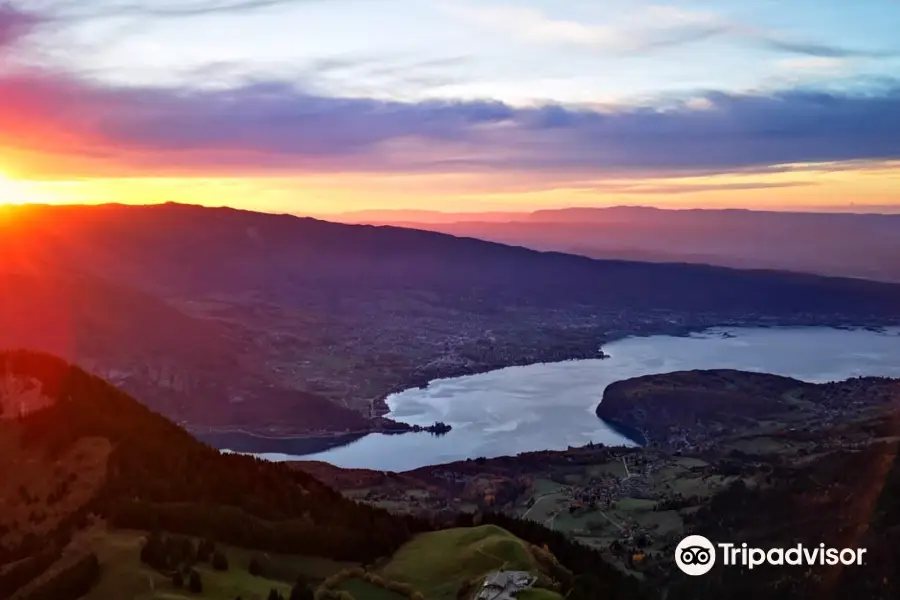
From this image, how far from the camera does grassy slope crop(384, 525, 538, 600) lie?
2202 centimetres

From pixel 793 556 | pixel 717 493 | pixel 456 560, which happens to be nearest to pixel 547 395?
pixel 717 493

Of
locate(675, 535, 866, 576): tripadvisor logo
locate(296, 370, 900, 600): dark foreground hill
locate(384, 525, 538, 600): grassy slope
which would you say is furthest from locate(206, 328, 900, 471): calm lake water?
locate(384, 525, 538, 600): grassy slope

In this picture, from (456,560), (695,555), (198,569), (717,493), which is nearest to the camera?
(198,569)

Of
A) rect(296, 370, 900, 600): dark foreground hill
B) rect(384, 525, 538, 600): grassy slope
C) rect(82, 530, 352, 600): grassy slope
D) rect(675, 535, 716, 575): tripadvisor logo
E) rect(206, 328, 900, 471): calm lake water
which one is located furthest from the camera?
rect(206, 328, 900, 471): calm lake water

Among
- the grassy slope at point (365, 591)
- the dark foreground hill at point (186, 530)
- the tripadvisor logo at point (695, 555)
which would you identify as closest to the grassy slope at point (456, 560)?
the dark foreground hill at point (186, 530)

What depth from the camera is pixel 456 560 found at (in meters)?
23.2

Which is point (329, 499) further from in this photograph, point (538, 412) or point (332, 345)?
point (332, 345)

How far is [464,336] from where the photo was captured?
193875 mm

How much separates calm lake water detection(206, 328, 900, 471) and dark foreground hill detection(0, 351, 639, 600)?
2314 inches

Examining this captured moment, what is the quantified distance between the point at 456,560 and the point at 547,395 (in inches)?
4267

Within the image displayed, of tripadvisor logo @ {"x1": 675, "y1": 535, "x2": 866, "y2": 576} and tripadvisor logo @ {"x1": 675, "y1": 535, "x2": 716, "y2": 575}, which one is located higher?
tripadvisor logo @ {"x1": 675, "y1": 535, "x2": 716, "y2": 575}

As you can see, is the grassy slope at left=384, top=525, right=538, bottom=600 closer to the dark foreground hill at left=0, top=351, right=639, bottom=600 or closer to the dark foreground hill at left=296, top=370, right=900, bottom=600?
the dark foreground hill at left=0, top=351, right=639, bottom=600

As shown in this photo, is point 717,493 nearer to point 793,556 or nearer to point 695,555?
point 793,556

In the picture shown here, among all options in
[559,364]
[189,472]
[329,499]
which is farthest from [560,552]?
[559,364]
